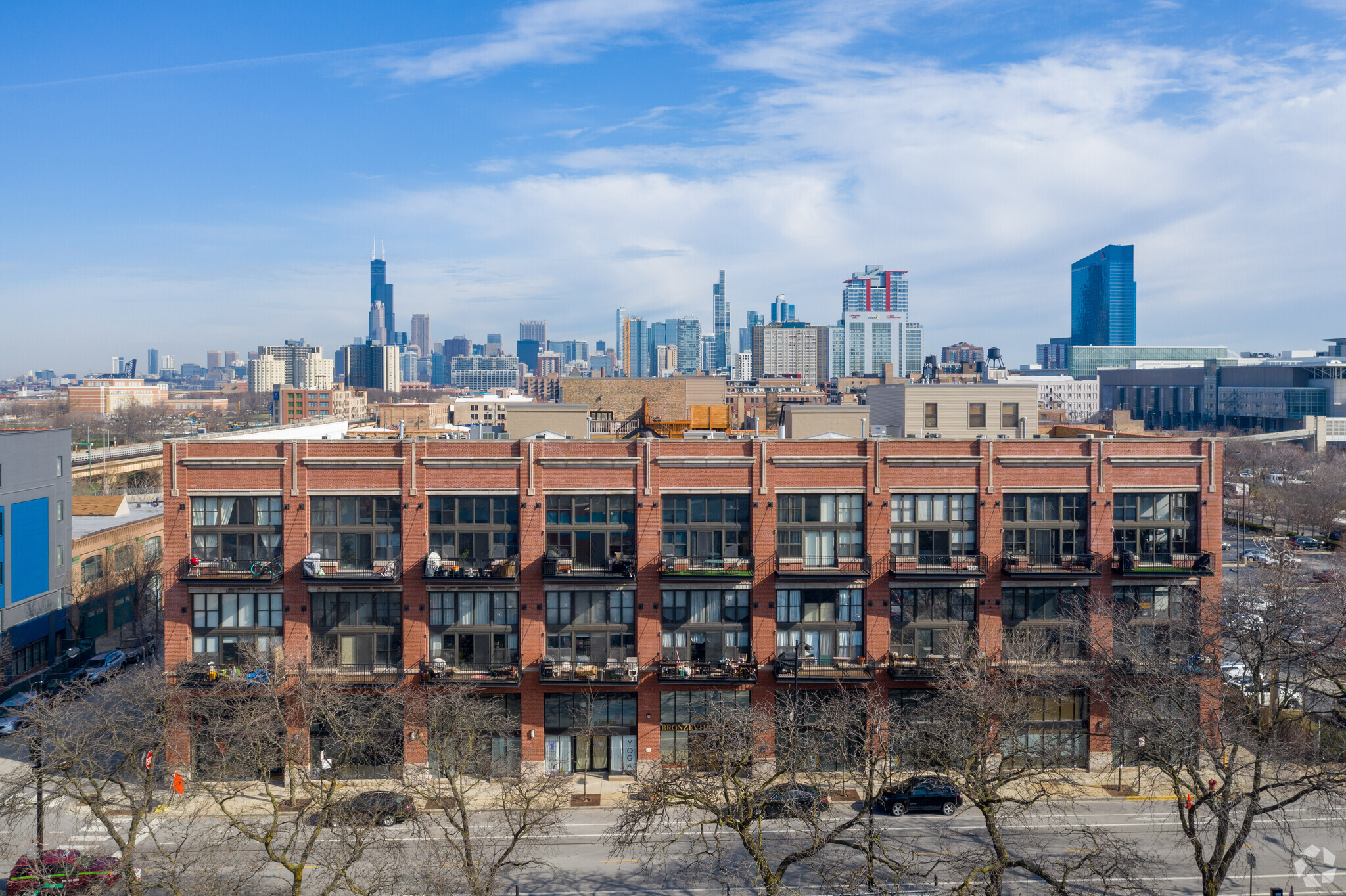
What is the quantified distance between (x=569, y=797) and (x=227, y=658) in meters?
17.7

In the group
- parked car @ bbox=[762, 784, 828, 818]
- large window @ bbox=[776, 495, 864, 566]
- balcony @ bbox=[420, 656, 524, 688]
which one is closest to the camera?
parked car @ bbox=[762, 784, 828, 818]

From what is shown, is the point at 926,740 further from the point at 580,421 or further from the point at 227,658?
the point at 227,658

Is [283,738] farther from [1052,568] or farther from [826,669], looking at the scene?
[1052,568]

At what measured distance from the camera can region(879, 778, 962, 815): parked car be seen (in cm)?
3991

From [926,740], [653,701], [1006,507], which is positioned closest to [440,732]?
[653,701]

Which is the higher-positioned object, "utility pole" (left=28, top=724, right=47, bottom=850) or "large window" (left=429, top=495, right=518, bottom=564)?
"large window" (left=429, top=495, right=518, bottom=564)

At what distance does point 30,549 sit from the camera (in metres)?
60.8

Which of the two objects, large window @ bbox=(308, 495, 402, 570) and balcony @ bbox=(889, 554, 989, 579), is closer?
balcony @ bbox=(889, 554, 989, 579)

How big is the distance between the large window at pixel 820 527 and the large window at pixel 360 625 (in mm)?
18532

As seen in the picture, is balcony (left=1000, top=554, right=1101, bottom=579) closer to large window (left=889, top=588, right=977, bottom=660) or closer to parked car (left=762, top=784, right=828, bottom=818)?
large window (left=889, top=588, right=977, bottom=660)

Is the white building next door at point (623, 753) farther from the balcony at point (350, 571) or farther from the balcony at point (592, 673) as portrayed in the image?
the balcony at point (350, 571)

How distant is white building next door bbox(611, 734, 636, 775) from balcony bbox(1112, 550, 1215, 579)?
2467 centimetres

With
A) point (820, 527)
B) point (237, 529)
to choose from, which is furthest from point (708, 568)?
point (237, 529)

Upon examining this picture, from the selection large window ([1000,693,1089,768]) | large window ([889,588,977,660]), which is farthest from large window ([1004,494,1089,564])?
large window ([1000,693,1089,768])
